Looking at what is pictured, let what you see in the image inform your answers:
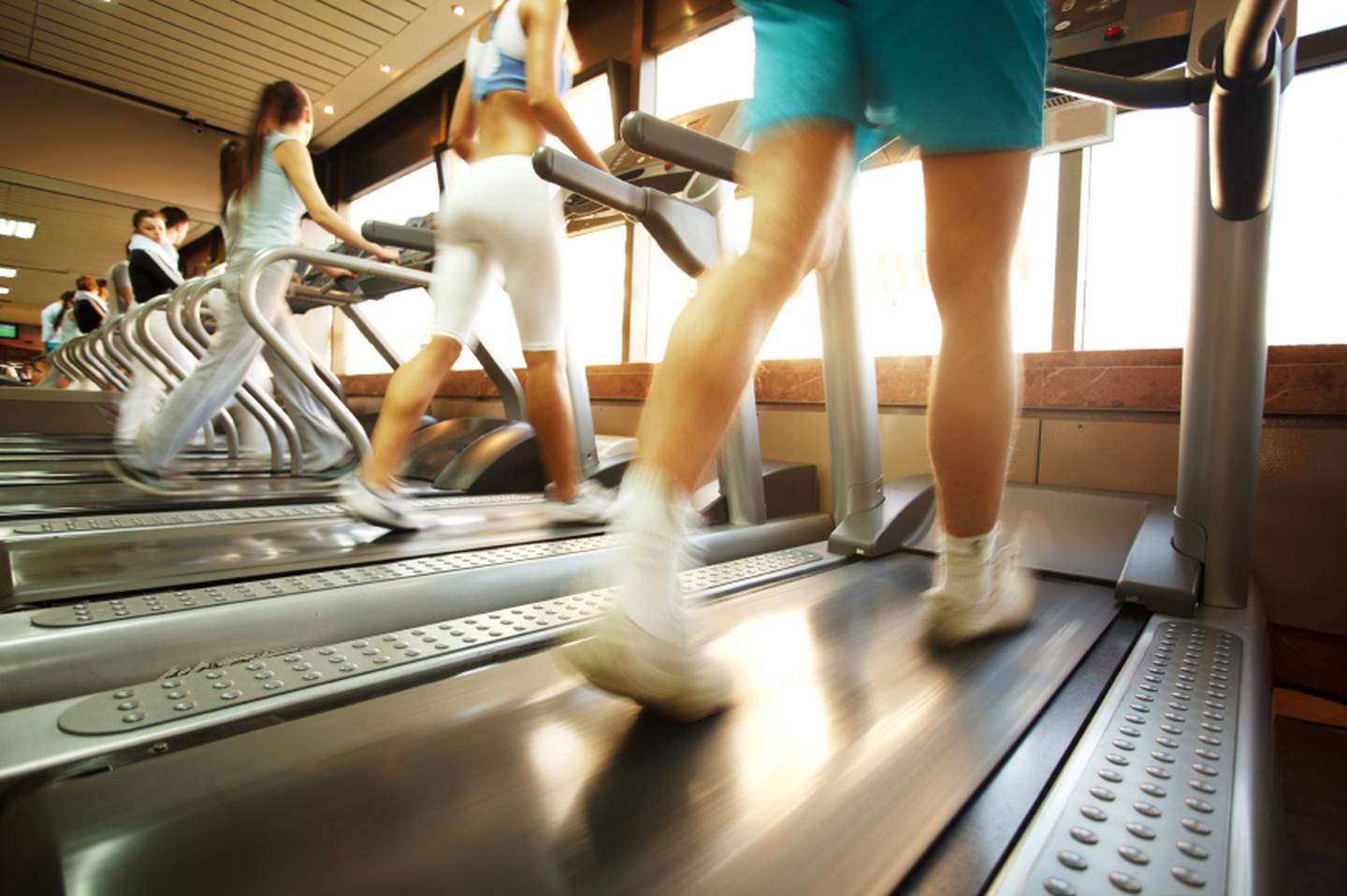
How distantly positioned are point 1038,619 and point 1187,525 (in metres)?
0.41

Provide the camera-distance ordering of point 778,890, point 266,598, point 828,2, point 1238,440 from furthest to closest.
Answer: point 1238,440
point 266,598
point 828,2
point 778,890

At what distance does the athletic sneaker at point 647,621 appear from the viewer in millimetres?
699

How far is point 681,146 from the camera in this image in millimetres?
1233

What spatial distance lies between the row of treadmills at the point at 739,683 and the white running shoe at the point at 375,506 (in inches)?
2.5

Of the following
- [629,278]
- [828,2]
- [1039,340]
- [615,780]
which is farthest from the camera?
[629,278]

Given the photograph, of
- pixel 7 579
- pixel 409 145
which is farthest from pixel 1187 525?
pixel 409 145

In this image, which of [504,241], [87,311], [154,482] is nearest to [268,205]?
[154,482]

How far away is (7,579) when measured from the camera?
1.14 metres

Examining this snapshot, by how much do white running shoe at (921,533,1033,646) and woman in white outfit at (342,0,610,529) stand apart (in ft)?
3.77

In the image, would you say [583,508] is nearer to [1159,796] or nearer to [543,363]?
[543,363]

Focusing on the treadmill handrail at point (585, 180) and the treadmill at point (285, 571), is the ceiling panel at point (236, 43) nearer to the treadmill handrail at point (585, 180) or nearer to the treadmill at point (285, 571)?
the treadmill at point (285, 571)

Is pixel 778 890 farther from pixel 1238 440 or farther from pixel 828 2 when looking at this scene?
pixel 1238 440

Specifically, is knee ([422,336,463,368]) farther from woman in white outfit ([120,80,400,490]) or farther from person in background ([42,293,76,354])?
person in background ([42,293,76,354])

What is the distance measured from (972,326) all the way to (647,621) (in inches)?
23.3
